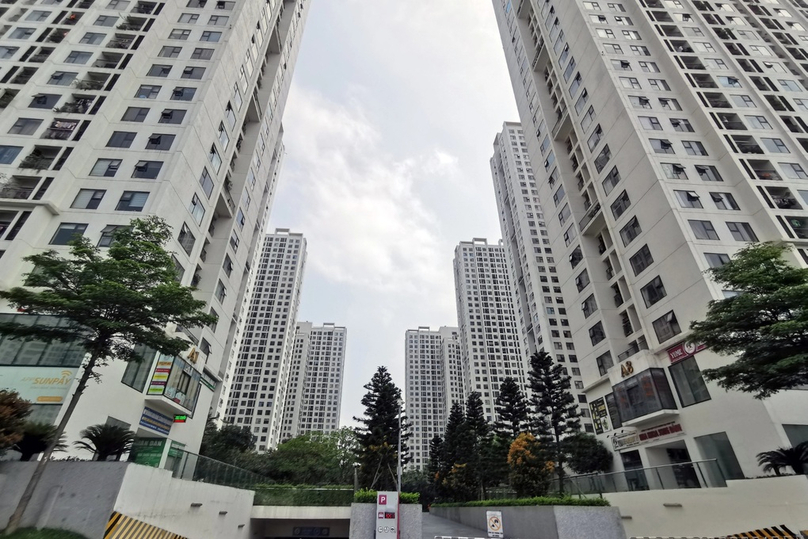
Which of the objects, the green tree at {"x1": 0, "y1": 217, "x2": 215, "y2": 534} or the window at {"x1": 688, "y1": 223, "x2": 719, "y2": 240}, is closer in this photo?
the green tree at {"x1": 0, "y1": 217, "x2": 215, "y2": 534}

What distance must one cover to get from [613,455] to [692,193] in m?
20.5

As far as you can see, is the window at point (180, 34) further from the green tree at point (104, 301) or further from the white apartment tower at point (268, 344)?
the white apartment tower at point (268, 344)

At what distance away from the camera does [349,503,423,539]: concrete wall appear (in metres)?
21.5

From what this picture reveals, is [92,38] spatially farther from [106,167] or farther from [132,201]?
[132,201]

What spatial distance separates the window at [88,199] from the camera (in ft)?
86.7

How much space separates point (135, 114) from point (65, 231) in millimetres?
11375

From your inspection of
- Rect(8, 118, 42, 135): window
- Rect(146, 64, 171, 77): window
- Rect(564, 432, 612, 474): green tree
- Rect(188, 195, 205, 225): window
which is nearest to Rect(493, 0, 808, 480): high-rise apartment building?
Rect(564, 432, 612, 474): green tree

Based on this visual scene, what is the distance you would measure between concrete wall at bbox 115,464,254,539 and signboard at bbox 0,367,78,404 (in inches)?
332

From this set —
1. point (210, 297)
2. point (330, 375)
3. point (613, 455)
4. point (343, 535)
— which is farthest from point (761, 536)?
point (330, 375)

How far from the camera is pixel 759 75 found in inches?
1430

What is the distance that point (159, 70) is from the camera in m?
34.5

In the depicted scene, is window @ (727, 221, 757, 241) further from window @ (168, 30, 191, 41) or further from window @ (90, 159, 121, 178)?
window @ (168, 30, 191, 41)

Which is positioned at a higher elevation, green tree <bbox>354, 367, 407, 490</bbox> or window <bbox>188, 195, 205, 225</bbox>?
window <bbox>188, 195, 205, 225</bbox>

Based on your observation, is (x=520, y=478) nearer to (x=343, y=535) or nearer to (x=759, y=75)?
(x=343, y=535)
